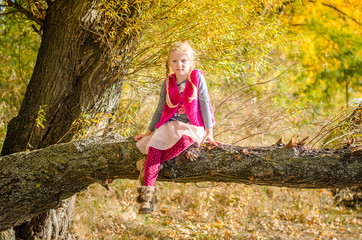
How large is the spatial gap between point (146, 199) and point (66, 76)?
1.61m

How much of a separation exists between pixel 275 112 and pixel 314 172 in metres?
1.94

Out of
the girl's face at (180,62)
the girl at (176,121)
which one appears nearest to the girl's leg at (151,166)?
the girl at (176,121)

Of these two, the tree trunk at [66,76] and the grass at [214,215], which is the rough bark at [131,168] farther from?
the grass at [214,215]

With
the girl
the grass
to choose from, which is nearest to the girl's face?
the girl

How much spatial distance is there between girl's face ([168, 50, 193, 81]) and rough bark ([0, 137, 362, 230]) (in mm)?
594

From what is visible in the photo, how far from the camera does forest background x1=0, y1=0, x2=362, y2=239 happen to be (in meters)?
3.29

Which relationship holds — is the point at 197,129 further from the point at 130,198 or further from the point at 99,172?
the point at 130,198

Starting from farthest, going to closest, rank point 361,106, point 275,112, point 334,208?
point 334,208 → point 275,112 → point 361,106

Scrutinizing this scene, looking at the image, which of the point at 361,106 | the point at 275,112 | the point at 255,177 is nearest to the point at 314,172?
the point at 255,177

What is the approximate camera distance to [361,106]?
116 inches

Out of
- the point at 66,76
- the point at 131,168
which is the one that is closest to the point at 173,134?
the point at 131,168

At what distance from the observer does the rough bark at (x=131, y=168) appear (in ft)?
7.27

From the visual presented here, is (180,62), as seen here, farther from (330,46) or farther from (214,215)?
(330,46)

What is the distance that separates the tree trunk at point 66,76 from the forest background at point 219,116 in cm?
12
